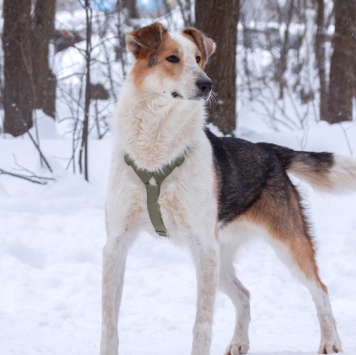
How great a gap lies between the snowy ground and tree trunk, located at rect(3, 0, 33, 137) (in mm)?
2735

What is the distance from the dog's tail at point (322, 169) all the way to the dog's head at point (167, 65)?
3.59 feet

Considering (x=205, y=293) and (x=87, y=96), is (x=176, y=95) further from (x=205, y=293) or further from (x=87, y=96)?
(x=87, y=96)

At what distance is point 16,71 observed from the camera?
10.6m

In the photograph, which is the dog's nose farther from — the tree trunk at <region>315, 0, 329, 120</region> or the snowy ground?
the tree trunk at <region>315, 0, 329, 120</region>

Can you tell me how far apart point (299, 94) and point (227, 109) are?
9.45m

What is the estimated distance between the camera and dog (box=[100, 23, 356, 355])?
385cm

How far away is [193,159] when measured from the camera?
4.00 m

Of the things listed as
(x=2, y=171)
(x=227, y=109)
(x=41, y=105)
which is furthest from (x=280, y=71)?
(x=2, y=171)

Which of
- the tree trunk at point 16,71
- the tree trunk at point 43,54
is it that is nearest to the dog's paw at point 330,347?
the tree trunk at point 43,54

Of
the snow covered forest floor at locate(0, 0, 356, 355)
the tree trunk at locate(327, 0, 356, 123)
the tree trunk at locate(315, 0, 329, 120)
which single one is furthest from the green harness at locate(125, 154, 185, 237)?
the tree trunk at locate(315, 0, 329, 120)

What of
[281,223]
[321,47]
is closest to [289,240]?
[281,223]

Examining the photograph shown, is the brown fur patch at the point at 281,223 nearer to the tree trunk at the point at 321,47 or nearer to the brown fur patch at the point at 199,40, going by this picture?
the brown fur patch at the point at 199,40

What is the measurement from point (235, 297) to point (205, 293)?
3.50 ft

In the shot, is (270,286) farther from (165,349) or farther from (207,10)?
(207,10)
